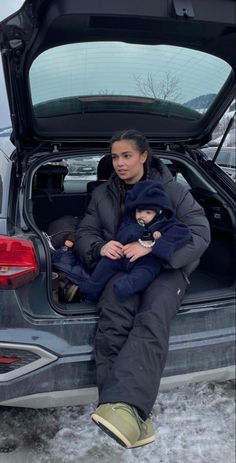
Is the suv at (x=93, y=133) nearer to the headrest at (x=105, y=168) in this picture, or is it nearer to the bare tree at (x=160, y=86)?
the bare tree at (x=160, y=86)

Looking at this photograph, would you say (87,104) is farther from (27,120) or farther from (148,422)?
(148,422)

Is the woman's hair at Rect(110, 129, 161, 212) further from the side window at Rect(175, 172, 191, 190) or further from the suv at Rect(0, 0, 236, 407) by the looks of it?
the side window at Rect(175, 172, 191, 190)

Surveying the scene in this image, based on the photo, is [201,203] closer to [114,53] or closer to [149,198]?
[149,198]

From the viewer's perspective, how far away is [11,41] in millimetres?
2033

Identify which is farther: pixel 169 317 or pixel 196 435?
pixel 196 435

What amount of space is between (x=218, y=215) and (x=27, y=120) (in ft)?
4.79

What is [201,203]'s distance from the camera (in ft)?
11.3

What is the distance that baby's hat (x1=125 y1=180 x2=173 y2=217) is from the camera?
7.55 ft

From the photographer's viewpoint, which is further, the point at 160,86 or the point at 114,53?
the point at 160,86

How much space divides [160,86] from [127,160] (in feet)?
1.90

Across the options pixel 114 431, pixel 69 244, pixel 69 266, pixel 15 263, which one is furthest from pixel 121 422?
pixel 69 244

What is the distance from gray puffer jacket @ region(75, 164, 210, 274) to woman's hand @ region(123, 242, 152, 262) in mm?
230

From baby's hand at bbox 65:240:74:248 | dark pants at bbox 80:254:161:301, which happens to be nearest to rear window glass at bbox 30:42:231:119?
baby's hand at bbox 65:240:74:248

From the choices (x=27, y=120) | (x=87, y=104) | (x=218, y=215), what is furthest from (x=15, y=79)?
(x=218, y=215)
